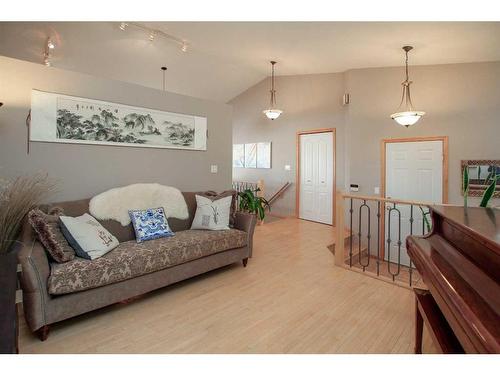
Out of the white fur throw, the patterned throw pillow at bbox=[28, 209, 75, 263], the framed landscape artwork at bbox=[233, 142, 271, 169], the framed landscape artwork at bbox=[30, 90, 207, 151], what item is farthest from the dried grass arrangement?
the framed landscape artwork at bbox=[233, 142, 271, 169]

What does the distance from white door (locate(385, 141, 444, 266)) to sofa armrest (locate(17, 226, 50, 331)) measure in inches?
169

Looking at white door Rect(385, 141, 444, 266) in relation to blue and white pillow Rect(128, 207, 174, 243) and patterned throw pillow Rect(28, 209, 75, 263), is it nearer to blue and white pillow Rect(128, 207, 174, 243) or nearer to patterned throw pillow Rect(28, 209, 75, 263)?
blue and white pillow Rect(128, 207, 174, 243)

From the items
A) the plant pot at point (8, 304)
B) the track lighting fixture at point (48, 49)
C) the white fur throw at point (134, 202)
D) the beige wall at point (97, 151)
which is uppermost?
the track lighting fixture at point (48, 49)

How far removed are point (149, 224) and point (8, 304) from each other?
1.62 meters

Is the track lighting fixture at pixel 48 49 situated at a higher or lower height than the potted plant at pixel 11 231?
higher

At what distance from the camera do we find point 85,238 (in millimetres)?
2152

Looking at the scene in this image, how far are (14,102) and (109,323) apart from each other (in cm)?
221

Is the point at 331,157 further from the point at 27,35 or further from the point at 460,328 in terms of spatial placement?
the point at 27,35

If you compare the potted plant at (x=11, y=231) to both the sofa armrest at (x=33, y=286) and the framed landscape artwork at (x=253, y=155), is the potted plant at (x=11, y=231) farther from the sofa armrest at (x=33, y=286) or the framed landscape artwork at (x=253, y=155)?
the framed landscape artwork at (x=253, y=155)

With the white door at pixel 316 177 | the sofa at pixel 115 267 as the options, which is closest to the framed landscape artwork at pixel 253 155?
the white door at pixel 316 177

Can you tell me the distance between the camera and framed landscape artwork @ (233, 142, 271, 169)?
6801 millimetres

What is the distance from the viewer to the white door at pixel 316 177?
5.75 m

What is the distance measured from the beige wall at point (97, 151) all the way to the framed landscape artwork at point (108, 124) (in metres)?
0.07

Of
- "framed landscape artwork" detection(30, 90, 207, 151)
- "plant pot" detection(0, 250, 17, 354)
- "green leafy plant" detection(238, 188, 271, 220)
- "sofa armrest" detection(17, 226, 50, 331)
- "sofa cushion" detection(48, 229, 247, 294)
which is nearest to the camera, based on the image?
"plant pot" detection(0, 250, 17, 354)
